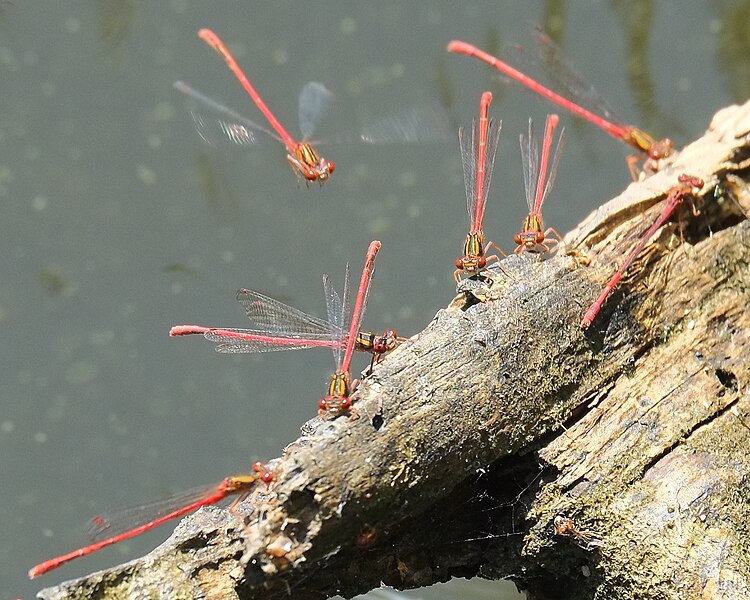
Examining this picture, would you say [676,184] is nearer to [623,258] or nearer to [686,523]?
[623,258]

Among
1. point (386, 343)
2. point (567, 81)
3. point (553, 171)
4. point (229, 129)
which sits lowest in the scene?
point (386, 343)

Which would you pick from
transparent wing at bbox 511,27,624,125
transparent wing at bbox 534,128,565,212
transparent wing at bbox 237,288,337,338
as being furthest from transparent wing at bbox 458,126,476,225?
transparent wing at bbox 511,27,624,125

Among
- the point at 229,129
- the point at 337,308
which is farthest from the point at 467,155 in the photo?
the point at 229,129

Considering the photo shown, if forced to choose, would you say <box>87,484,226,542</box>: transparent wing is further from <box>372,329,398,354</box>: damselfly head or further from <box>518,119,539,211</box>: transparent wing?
<box>518,119,539,211</box>: transparent wing

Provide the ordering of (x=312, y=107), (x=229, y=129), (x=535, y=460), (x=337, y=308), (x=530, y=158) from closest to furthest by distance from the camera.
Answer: (x=535, y=460) < (x=337, y=308) < (x=530, y=158) < (x=229, y=129) < (x=312, y=107)

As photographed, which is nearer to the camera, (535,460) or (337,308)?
(535,460)

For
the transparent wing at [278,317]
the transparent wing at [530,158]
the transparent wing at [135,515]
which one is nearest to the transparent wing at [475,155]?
the transparent wing at [530,158]

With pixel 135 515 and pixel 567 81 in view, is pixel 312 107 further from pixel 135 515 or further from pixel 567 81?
pixel 135 515

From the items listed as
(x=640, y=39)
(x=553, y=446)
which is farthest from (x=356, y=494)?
(x=640, y=39)
